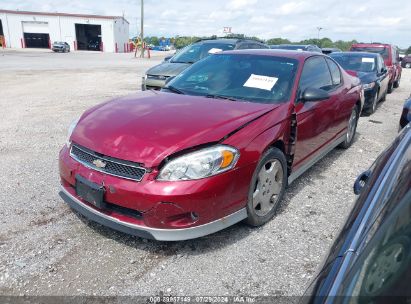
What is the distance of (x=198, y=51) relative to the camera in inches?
365

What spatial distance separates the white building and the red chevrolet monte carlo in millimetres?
56289

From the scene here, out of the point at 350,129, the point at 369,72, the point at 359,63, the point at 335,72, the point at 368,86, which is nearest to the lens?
the point at 335,72

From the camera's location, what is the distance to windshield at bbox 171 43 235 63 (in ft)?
29.8

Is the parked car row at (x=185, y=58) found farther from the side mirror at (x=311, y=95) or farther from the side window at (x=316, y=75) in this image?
the side mirror at (x=311, y=95)

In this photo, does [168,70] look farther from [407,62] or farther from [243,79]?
[407,62]

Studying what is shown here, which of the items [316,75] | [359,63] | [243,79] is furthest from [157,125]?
[359,63]

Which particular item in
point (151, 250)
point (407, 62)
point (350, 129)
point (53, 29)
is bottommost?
point (151, 250)

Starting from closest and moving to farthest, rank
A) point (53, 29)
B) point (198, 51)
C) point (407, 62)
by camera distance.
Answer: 1. point (198, 51)
2. point (407, 62)
3. point (53, 29)

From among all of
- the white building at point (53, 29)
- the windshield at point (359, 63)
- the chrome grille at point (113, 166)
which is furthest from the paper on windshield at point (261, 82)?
the white building at point (53, 29)

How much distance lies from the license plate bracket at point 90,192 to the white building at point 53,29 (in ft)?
187

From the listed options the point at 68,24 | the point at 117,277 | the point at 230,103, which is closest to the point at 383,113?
the point at 230,103

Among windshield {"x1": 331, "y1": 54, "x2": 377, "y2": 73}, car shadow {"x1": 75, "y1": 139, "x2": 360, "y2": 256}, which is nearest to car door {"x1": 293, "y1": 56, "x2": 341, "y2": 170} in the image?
car shadow {"x1": 75, "y1": 139, "x2": 360, "y2": 256}

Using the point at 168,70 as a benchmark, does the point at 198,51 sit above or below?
above

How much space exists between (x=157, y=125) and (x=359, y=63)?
25.9ft
